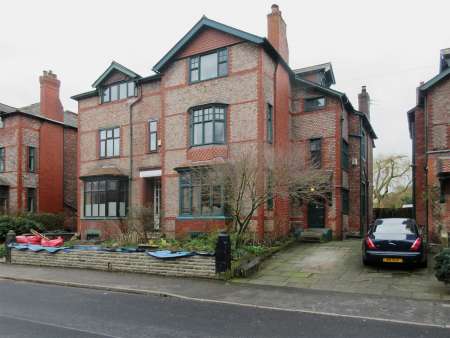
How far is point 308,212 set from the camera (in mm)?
21156

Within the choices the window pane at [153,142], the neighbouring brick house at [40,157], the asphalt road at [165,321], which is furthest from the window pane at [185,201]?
the neighbouring brick house at [40,157]

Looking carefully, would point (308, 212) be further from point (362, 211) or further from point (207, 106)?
point (207, 106)

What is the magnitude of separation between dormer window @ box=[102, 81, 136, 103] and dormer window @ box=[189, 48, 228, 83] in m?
4.86

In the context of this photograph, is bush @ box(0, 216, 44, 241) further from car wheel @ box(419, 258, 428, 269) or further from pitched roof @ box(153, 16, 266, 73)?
car wheel @ box(419, 258, 428, 269)

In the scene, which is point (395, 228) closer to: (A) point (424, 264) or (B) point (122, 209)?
(A) point (424, 264)

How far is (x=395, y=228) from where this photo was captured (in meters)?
13.4

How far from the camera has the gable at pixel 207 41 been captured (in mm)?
18656

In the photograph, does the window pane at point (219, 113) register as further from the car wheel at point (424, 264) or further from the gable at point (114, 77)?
the car wheel at point (424, 264)

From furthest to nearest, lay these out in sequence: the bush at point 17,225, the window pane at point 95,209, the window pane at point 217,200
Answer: the window pane at point 95,209, the bush at point 17,225, the window pane at point 217,200

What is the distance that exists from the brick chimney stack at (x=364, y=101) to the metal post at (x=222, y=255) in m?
18.8

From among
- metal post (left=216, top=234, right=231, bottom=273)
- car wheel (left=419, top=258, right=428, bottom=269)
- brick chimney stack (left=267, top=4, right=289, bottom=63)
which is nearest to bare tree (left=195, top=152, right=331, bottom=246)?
metal post (left=216, top=234, right=231, bottom=273)

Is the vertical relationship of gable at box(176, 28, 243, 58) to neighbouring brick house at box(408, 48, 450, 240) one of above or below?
above

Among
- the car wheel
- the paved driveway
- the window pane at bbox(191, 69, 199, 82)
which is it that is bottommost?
the paved driveway

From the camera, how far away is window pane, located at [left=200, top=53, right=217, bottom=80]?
1909 centimetres
